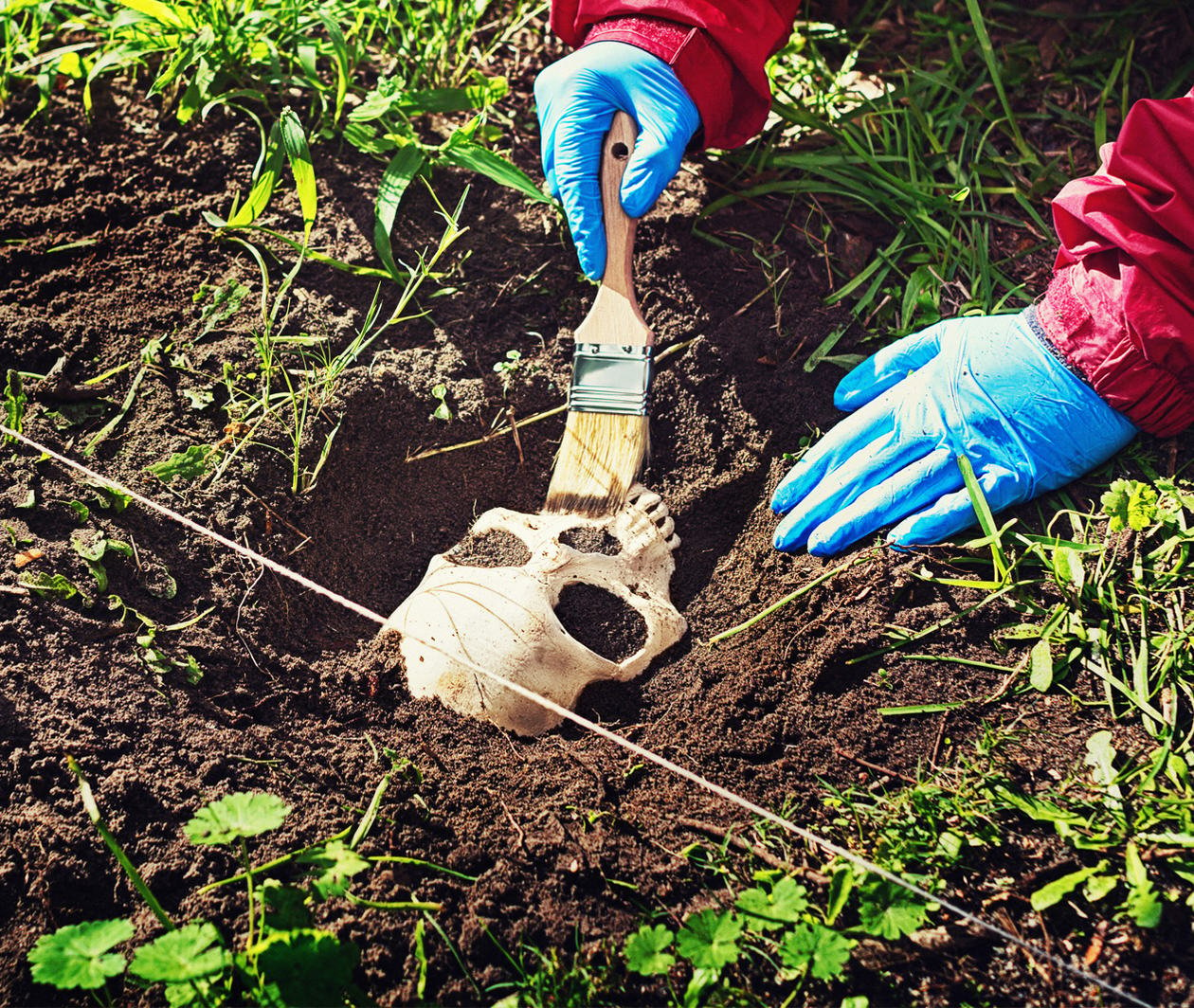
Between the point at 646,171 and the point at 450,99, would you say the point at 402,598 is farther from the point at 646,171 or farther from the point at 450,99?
the point at 450,99

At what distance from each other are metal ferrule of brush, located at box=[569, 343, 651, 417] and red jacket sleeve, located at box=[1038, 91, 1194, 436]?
96 cm

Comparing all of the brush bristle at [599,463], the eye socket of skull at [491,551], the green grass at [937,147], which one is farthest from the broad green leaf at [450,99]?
the eye socket of skull at [491,551]

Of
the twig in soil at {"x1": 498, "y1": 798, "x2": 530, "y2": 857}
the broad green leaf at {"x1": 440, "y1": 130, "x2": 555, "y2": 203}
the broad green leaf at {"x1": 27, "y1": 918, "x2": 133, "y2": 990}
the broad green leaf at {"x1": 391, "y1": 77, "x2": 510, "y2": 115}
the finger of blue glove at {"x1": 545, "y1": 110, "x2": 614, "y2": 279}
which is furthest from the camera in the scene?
the broad green leaf at {"x1": 391, "y1": 77, "x2": 510, "y2": 115}

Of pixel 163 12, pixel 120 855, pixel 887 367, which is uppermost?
pixel 163 12

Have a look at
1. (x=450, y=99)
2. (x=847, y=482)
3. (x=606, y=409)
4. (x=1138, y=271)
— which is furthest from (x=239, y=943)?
(x=1138, y=271)

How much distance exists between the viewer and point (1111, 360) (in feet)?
6.80

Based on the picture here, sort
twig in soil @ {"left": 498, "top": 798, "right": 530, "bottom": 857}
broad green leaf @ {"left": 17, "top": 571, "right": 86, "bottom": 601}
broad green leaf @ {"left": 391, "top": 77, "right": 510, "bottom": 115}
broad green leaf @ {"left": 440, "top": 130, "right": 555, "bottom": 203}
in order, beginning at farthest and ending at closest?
1. broad green leaf @ {"left": 391, "top": 77, "right": 510, "bottom": 115}
2. broad green leaf @ {"left": 440, "top": 130, "right": 555, "bottom": 203}
3. broad green leaf @ {"left": 17, "top": 571, "right": 86, "bottom": 601}
4. twig in soil @ {"left": 498, "top": 798, "right": 530, "bottom": 857}

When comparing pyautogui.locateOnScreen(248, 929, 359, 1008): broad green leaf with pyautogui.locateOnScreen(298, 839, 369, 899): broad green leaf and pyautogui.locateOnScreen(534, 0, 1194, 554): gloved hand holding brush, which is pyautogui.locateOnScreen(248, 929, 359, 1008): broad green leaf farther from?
pyautogui.locateOnScreen(534, 0, 1194, 554): gloved hand holding brush

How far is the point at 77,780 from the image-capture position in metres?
1.66

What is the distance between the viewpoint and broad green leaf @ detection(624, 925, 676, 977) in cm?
146

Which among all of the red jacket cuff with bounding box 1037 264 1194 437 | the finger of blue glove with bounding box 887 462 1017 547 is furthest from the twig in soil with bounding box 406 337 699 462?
the red jacket cuff with bounding box 1037 264 1194 437

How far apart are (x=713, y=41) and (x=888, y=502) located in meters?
1.27

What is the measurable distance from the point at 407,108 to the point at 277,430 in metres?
0.99

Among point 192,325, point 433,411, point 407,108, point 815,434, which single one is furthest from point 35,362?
point 815,434
